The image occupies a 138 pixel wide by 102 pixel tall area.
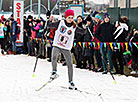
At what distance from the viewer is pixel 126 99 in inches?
300

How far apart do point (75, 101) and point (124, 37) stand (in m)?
4.59

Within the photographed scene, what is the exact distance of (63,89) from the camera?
870cm

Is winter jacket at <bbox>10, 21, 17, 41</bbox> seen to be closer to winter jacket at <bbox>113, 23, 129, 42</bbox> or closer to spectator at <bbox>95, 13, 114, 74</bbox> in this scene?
spectator at <bbox>95, 13, 114, 74</bbox>

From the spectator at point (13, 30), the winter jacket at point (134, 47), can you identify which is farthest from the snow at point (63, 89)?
the spectator at point (13, 30)

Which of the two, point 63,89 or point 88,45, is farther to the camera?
point 88,45

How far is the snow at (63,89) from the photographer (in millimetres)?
7613

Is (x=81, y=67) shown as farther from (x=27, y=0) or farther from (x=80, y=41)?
(x=27, y=0)

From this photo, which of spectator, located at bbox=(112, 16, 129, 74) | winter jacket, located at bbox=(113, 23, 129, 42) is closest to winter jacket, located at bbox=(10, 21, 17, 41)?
spectator, located at bbox=(112, 16, 129, 74)

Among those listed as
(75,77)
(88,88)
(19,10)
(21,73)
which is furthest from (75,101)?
(19,10)

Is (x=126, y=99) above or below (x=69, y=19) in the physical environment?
below

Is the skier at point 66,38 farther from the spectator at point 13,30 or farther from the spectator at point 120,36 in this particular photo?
the spectator at point 13,30

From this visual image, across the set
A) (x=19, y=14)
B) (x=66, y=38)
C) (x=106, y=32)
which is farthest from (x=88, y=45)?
(x=19, y=14)

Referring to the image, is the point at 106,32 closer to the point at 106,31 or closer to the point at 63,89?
the point at 106,31

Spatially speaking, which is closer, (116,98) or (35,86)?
(116,98)
